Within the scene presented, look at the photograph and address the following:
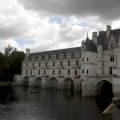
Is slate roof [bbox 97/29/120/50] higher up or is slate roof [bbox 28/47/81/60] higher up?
slate roof [bbox 97/29/120/50]

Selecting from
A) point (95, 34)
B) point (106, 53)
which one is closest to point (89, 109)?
point (106, 53)

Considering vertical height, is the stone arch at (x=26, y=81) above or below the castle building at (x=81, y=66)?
below

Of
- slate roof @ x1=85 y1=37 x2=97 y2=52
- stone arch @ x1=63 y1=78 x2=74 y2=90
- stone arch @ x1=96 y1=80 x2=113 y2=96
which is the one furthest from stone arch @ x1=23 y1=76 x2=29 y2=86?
stone arch @ x1=96 y1=80 x2=113 y2=96

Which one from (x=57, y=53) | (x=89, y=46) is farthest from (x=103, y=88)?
(x=57, y=53)

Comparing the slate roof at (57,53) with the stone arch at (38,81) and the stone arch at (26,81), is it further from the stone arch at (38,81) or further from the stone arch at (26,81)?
the stone arch at (38,81)

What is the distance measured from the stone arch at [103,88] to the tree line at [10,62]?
129ft

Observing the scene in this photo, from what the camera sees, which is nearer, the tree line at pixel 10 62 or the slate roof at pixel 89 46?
the slate roof at pixel 89 46

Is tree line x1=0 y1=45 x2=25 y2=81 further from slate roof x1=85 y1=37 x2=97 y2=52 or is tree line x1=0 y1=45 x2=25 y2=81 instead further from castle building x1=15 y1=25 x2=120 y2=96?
slate roof x1=85 y1=37 x2=97 y2=52

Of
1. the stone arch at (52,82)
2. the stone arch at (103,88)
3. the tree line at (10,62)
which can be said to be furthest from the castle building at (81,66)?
the tree line at (10,62)

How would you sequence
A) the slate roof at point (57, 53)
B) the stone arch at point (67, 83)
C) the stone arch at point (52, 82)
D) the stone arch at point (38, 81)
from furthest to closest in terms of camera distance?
the stone arch at point (38, 81) < the stone arch at point (52, 82) < the slate roof at point (57, 53) < the stone arch at point (67, 83)

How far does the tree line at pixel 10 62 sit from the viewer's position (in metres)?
86.4

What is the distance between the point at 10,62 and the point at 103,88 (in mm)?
40899

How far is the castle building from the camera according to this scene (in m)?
52.2

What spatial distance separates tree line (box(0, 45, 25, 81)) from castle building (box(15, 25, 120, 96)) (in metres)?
4.77
